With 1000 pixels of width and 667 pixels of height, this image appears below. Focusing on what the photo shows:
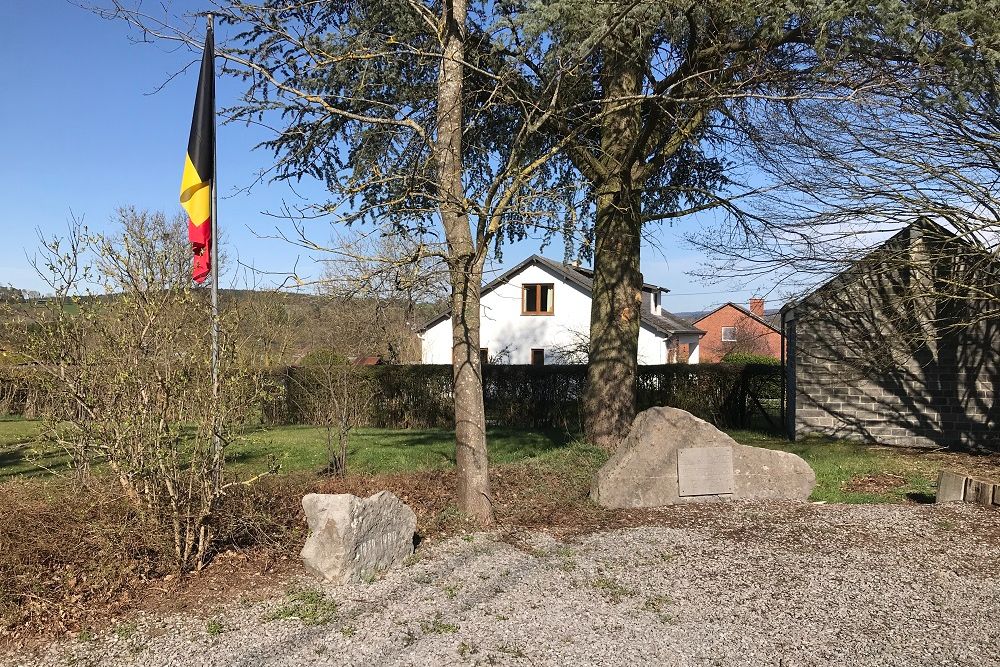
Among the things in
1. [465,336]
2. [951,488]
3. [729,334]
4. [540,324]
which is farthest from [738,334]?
[465,336]

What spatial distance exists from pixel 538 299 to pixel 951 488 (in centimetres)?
2750

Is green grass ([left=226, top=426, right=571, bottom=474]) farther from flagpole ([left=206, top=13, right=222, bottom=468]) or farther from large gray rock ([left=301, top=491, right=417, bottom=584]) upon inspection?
large gray rock ([left=301, top=491, right=417, bottom=584])

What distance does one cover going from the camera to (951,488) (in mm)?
7840

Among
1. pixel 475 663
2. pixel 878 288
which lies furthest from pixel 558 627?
pixel 878 288

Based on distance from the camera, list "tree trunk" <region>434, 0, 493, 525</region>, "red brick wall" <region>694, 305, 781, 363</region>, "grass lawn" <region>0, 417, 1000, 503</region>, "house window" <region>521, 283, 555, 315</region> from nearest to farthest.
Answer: "tree trunk" <region>434, 0, 493, 525</region>
"grass lawn" <region>0, 417, 1000, 503</region>
"house window" <region>521, 283, 555, 315</region>
"red brick wall" <region>694, 305, 781, 363</region>

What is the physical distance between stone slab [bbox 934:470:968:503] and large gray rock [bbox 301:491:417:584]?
5.87 m

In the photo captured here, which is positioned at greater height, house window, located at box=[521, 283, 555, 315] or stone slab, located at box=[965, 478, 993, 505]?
house window, located at box=[521, 283, 555, 315]

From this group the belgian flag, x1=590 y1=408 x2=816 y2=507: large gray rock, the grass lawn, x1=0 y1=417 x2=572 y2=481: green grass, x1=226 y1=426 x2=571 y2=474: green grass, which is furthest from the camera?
x1=226 y1=426 x2=571 y2=474: green grass

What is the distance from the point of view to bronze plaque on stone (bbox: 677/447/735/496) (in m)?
7.80

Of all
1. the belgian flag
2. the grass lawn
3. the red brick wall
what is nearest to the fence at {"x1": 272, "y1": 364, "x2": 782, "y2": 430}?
the grass lawn

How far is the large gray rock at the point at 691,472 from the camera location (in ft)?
25.4

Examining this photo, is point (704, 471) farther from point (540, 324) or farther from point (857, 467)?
point (540, 324)

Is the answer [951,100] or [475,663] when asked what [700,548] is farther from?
[951,100]

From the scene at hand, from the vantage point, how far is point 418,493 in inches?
312
